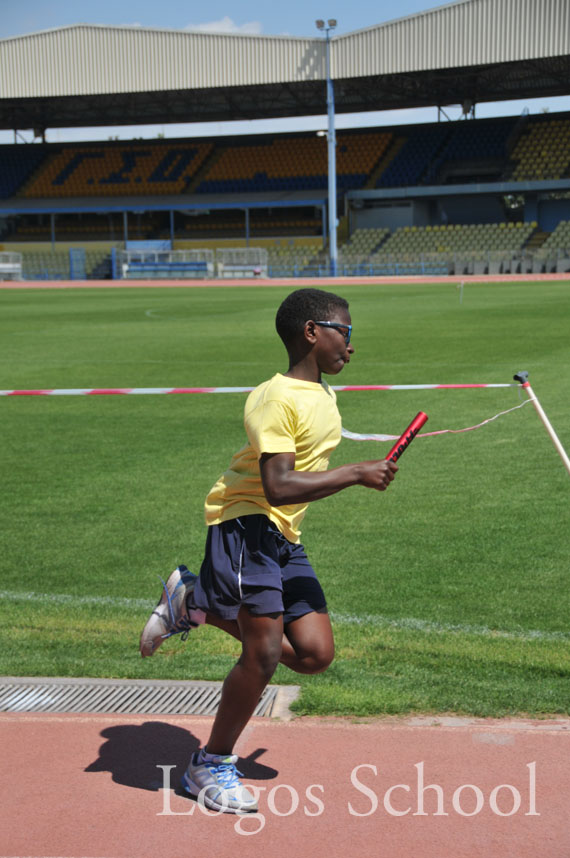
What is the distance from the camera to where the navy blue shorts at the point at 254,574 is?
3633mm

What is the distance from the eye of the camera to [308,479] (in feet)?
11.6

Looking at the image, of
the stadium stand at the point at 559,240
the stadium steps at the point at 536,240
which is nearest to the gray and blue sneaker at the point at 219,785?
the stadium stand at the point at 559,240

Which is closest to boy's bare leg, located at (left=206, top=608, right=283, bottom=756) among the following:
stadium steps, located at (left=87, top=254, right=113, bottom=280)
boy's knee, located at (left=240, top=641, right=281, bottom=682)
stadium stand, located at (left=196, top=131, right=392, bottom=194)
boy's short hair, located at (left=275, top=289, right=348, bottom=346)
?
boy's knee, located at (left=240, top=641, right=281, bottom=682)

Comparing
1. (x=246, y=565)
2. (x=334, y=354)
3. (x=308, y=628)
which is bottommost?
(x=308, y=628)

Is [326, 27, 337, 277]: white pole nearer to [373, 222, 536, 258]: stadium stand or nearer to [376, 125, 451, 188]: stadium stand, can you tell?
[373, 222, 536, 258]: stadium stand

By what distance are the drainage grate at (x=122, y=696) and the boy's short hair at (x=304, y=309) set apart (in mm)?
1663

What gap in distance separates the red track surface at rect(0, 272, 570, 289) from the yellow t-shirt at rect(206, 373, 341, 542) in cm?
4507

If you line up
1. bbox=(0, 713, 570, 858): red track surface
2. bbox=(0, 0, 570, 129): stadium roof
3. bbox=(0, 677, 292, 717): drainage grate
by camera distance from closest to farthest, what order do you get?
bbox=(0, 713, 570, 858): red track surface, bbox=(0, 677, 292, 717): drainage grate, bbox=(0, 0, 570, 129): stadium roof

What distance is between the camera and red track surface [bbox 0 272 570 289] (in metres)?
50.6

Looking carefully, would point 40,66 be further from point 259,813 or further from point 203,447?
point 259,813

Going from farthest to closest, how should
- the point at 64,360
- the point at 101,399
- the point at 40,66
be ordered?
the point at 40,66
the point at 64,360
the point at 101,399

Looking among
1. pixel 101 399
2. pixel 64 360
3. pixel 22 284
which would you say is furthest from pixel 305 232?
pixel 101 399

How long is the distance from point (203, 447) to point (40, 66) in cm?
5978

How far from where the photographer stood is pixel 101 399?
566 inches
